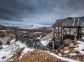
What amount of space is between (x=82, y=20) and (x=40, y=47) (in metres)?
13.3

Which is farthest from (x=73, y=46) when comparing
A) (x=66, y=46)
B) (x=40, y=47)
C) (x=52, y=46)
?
(x=40, y=47)

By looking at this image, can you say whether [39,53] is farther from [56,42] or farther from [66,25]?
[66,25]

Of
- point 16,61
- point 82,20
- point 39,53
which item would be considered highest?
point 82,20

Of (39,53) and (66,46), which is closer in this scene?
(39,53)

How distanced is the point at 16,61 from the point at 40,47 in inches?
263

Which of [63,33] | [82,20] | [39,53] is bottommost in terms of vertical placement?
[39,53]

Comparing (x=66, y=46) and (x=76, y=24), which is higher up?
(x=76, y=24)

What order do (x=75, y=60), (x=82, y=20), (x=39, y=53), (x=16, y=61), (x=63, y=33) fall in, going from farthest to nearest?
(x=63, y=33), (x=82, y=20), (x=16, y=61), (x=39, y=53), (x=75, y=60)

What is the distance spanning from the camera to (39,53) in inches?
1358

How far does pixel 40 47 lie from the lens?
39.8 meters

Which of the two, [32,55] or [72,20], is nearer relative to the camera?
[32,55]

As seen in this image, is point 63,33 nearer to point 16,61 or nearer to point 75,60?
point 16,61

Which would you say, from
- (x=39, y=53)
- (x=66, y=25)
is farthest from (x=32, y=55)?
(x=66, y=25)

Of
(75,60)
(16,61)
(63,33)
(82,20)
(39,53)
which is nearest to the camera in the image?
(75,60)
